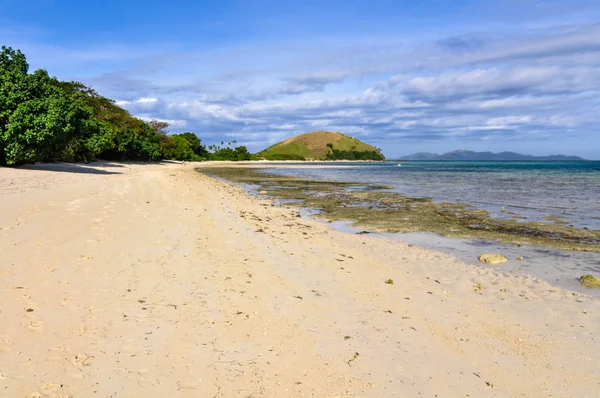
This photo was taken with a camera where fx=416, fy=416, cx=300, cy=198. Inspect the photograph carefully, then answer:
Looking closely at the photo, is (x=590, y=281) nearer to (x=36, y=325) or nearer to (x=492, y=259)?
(x=492, y=259)

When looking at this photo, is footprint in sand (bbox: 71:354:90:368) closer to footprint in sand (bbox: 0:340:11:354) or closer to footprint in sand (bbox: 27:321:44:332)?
footprint in sand (bbox: 0:340:11:354)

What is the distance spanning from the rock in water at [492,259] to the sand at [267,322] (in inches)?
30.8

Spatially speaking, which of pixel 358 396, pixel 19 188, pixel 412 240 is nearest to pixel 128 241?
pixel 358 396

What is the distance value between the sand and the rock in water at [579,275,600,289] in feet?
2.57

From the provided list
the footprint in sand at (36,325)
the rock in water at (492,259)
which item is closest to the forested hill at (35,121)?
the footprint in sand at (36,325)

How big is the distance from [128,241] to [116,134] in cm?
5514

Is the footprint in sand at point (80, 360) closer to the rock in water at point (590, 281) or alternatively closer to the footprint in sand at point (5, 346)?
the footprint in sand at point (5, 346)

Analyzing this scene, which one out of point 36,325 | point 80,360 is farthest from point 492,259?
point 36,325

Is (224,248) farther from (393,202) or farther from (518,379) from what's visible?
(393,202)

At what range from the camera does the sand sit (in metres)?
4.43

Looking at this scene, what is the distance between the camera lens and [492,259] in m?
10.6

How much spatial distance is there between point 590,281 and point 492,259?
88.6 inches

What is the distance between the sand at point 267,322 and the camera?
443cm

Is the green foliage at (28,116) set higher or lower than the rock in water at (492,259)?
higher
